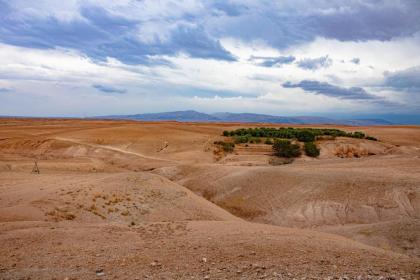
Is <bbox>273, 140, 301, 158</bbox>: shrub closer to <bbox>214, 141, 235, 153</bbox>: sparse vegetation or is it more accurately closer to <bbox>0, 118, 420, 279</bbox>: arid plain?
<bbox>0, 118, 420, 279</bbox>: arid plain

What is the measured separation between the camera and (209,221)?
56.0 feet

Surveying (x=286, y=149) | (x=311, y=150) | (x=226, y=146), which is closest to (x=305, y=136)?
(x=311, y=150)

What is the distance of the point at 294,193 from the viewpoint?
24.7 m

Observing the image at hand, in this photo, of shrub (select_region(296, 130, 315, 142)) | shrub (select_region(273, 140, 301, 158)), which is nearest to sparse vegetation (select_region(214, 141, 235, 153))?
shrub (select_region(273, 140, 301, 158))

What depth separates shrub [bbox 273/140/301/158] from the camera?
42375 millimetres

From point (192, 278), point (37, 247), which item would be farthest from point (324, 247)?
point (37, 247)

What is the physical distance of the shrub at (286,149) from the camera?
1668 inches

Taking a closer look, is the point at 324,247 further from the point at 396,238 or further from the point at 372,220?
the point at 372,220

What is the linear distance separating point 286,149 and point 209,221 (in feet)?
88.2

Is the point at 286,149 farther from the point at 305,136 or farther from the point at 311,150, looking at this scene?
the point at 305,136

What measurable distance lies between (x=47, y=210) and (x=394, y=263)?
1371cm

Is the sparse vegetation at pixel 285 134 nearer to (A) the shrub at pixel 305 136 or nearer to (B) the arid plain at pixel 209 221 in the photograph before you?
(A) the shrub at pixel 305 136

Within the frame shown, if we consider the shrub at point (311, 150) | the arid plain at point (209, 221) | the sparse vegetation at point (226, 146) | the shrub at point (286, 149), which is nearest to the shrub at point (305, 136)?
the shrub at point (311, 150)

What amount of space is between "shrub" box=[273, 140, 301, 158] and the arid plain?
1220mm
